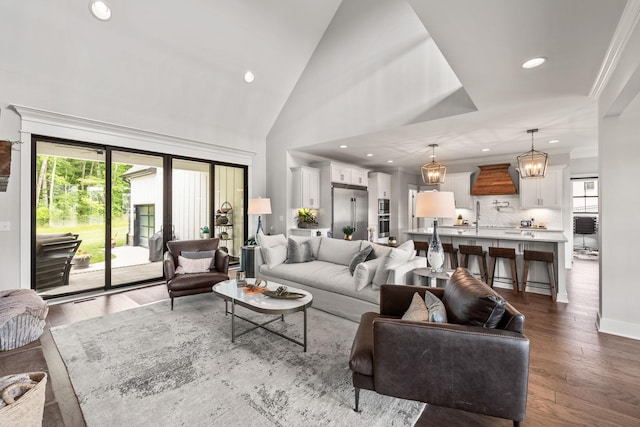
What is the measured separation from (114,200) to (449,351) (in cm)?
505

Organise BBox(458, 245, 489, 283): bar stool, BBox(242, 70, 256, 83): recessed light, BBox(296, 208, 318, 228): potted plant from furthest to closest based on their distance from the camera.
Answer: BBox(296, 208, 318, 228): potted plant, BBox(242, 70, 256, 83): recessed light, BBox(458, 245, 489, 283): bar stool

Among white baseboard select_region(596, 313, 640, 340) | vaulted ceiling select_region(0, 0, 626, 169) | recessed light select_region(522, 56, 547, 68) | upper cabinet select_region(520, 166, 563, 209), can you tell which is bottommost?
Answer: white baseboard select_region(596, 313, 640, 340)

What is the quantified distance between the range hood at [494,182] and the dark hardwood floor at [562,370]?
3.21 m

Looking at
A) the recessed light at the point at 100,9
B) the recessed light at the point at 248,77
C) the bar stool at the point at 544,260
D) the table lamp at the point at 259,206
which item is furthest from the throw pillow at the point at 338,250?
the recessed light at the point at 100,9

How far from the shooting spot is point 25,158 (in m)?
3.61

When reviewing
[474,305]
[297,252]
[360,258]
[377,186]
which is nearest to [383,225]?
[377,186]

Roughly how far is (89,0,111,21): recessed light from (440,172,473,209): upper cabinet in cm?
723

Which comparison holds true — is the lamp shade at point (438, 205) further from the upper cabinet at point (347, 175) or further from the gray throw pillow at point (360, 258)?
the upper cabinet at point (347, 175)

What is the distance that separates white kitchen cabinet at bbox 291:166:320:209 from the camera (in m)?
5.93

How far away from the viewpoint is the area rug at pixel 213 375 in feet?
5.76

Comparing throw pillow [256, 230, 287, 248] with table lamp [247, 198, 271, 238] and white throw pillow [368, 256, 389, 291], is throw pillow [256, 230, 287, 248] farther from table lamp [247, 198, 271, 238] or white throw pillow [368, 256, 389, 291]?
white throw pillow [368, 256, 389, 291]

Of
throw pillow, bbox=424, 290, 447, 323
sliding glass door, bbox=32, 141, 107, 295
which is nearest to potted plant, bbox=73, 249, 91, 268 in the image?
sliding glass door, bbox=32, 141, 107, 295

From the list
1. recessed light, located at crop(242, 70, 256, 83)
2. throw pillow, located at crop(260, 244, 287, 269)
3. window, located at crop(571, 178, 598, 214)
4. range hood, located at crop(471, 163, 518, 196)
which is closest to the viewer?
throw pillow, located at crop(260, 244, 287, 269)

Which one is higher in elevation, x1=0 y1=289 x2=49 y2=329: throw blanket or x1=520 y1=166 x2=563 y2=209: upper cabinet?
x1=520 y1=166 x2=563 y2=209: upper cabinet
